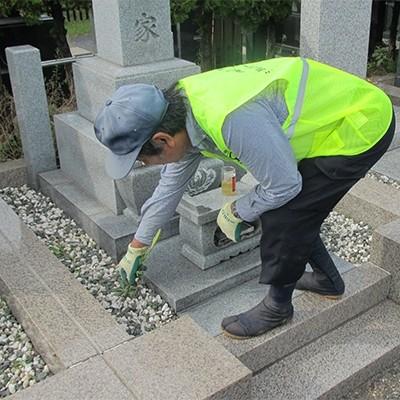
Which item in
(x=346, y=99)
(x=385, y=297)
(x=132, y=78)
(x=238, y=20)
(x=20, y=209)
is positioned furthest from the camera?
(x=238, y=20)

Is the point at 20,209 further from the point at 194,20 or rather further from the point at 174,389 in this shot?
the point at 194,20

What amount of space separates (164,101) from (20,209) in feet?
7.96

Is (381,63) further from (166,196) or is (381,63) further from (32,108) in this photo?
(166,196)

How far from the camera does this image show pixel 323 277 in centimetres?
289

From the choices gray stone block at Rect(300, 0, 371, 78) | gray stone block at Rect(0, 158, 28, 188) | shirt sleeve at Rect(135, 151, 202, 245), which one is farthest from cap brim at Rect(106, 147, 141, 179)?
gray stone block at Rect(300, 0, 371, 78)

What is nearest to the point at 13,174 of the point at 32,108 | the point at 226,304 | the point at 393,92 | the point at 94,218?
the point at 32,108

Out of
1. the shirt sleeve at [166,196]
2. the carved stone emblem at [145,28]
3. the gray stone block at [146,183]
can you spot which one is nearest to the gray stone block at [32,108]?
the carved stone emblem at [145,28]

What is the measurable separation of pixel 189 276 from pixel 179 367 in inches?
39.0

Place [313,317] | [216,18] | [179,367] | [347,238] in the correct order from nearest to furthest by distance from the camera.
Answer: [179,367] < [313,317] < [347,238] < [216,18]

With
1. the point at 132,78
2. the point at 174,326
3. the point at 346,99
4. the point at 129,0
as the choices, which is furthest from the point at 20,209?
the point at 346,99

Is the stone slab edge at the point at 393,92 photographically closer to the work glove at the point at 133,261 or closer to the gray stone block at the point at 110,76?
the gray stone block at the point at 110,76

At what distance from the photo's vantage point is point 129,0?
378 cm

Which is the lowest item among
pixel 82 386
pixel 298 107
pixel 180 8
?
pixel 82 386

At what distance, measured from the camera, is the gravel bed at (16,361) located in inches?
99.5
